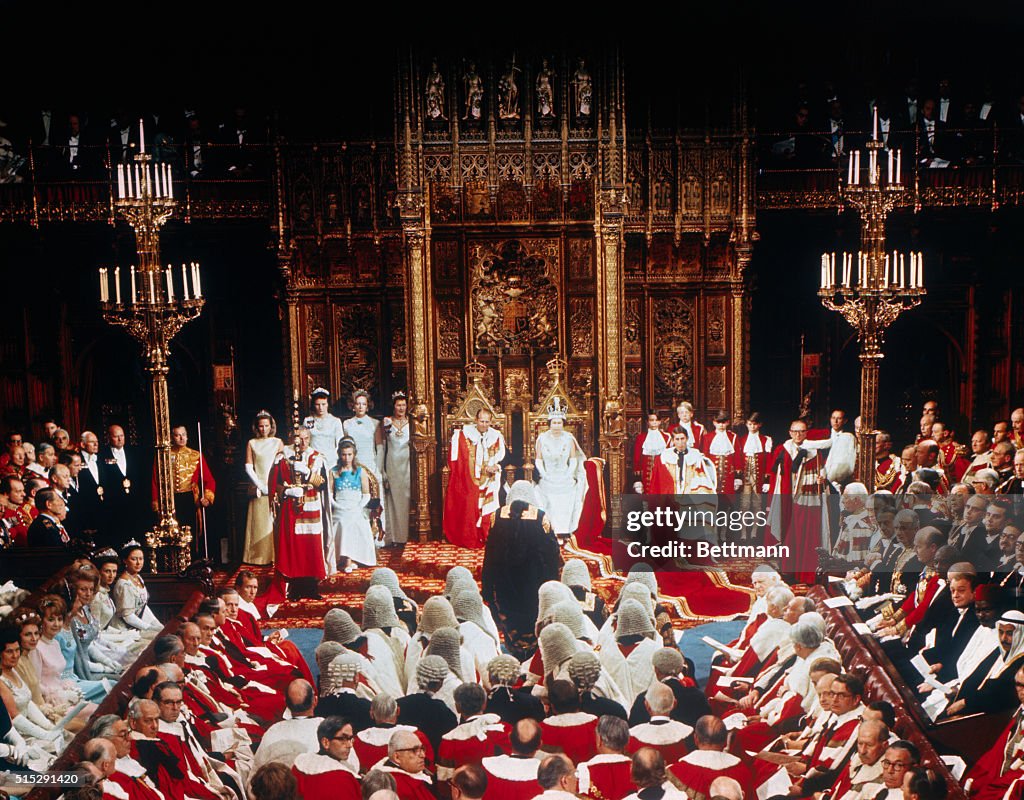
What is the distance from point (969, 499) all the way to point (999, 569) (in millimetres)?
1093

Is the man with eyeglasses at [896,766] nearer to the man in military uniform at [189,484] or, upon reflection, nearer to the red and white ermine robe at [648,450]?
the red and white ermine robe at [648,450]

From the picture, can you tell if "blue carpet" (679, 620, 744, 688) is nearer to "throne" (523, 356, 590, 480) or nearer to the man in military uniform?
"throne" (523, 356, 590, 480)

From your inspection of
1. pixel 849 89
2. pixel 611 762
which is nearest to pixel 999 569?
pixel 611 762

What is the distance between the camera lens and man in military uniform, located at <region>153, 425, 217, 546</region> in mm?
14414

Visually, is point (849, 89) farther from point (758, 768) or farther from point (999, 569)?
point (758, 768)

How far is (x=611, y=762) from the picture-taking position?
10961mm

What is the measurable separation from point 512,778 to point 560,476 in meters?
4.86

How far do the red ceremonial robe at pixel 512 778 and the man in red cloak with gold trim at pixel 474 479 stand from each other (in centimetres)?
434

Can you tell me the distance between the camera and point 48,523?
13.5m

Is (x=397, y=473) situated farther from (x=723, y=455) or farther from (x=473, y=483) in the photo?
(x=723, y=455)

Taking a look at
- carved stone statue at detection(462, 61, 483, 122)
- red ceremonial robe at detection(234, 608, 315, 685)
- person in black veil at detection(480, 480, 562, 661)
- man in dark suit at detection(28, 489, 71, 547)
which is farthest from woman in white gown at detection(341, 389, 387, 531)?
carved stone statue at detection(462, 61, 483, 122)

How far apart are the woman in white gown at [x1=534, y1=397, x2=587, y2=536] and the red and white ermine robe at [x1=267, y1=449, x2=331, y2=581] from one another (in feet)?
8.92

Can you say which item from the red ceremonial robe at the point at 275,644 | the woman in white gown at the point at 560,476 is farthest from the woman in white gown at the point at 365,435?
the red ceremonial robe at the point at 275,644

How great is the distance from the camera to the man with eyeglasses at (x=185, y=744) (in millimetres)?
10922
